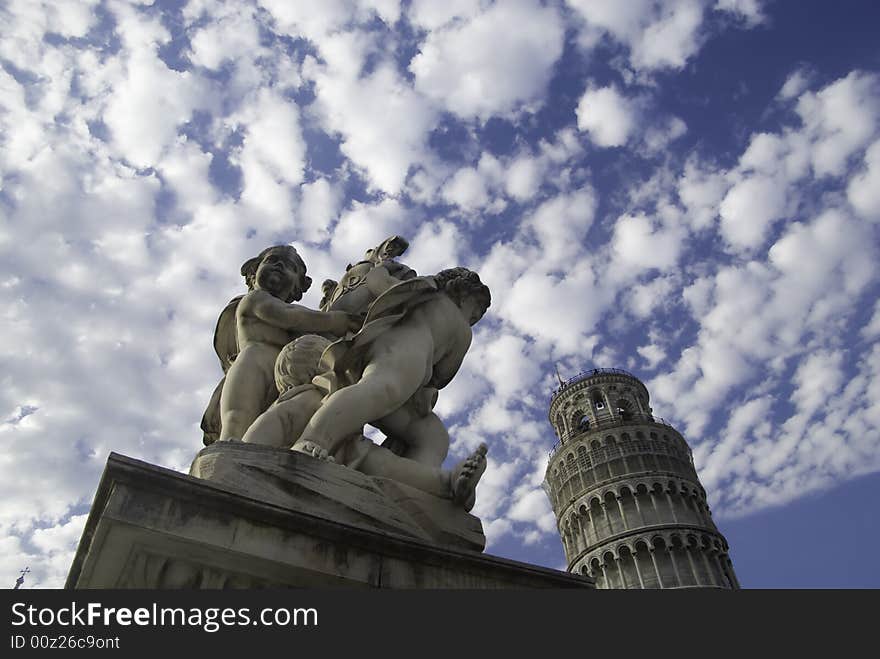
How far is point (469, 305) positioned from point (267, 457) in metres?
2.64

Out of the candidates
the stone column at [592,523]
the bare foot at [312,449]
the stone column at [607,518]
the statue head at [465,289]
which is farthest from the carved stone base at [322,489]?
the stone column at [592,523]

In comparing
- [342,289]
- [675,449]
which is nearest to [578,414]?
[675,449]

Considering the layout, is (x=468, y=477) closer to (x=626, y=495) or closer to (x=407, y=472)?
(x=407, y=472)

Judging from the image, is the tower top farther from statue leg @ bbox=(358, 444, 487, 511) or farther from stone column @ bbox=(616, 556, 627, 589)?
statue leg @ bbox=(358, 444, 487, 511)

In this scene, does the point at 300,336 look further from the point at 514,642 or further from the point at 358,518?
the point at 514,642

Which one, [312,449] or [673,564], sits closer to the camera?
[312,449]

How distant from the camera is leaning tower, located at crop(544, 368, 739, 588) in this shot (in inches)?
2133

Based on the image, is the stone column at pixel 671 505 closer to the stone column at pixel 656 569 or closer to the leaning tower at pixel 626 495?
the leaning tower at pixel 626 495

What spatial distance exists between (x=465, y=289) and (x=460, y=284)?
2.5 inches

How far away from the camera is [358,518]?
3.80 metres

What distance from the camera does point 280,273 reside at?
20.3ft

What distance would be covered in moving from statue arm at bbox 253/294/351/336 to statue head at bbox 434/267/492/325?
2.86ft

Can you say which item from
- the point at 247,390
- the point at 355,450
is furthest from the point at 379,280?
the point at 355,450

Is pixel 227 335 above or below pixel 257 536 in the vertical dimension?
above
